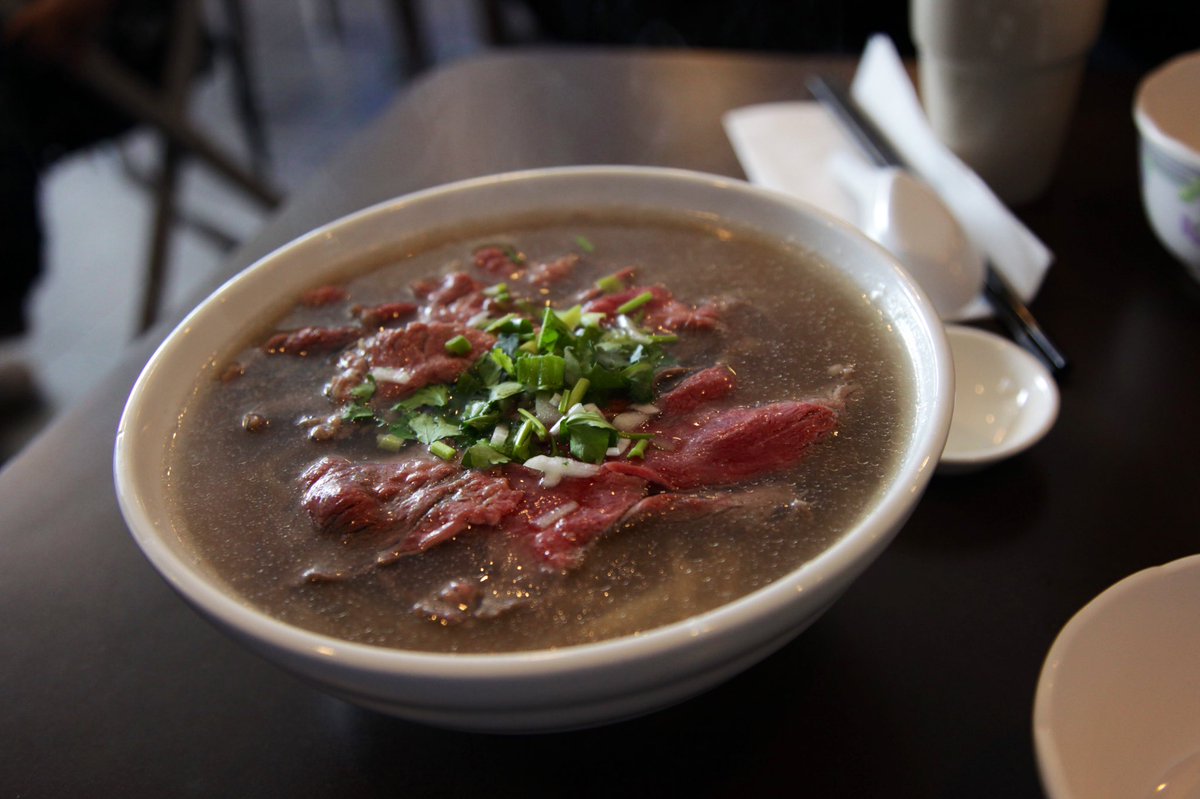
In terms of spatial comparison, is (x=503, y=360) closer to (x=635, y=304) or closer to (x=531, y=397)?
(x=531, y=397)

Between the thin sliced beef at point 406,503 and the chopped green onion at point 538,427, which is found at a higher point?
the chopped green onion at point 538,427

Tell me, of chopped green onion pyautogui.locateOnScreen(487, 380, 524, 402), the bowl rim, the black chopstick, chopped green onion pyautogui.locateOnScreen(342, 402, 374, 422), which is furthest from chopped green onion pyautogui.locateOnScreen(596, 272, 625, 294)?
the bowl rim

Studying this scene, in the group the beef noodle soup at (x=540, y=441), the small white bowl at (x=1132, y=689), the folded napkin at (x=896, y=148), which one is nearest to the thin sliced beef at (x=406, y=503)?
the beef noodle soup at (x=540, y=441)

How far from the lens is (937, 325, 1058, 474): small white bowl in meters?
1.10

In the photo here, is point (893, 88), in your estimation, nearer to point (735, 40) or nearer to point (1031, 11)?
point (1031, 11)

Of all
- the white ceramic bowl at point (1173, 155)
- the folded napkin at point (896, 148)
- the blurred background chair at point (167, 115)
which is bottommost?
the blurred background chair at point (167, 115)

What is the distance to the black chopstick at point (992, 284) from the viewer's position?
1.27 m

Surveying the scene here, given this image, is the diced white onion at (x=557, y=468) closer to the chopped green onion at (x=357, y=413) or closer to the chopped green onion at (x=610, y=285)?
the chopped green onion at (x=357, y=413)

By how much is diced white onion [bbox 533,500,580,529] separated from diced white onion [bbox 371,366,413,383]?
273 mm

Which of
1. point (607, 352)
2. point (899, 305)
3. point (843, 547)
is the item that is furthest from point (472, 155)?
point (843, 547)

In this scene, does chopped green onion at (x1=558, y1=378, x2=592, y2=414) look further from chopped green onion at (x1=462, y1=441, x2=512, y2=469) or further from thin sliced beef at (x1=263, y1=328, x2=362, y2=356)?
thin sliced beef at (x1=263, y1=328, x2=362, y2=356)

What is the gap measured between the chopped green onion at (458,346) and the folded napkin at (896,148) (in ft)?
2.53

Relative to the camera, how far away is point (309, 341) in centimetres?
112

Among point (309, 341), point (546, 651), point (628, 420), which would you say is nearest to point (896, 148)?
point (628, 420)
